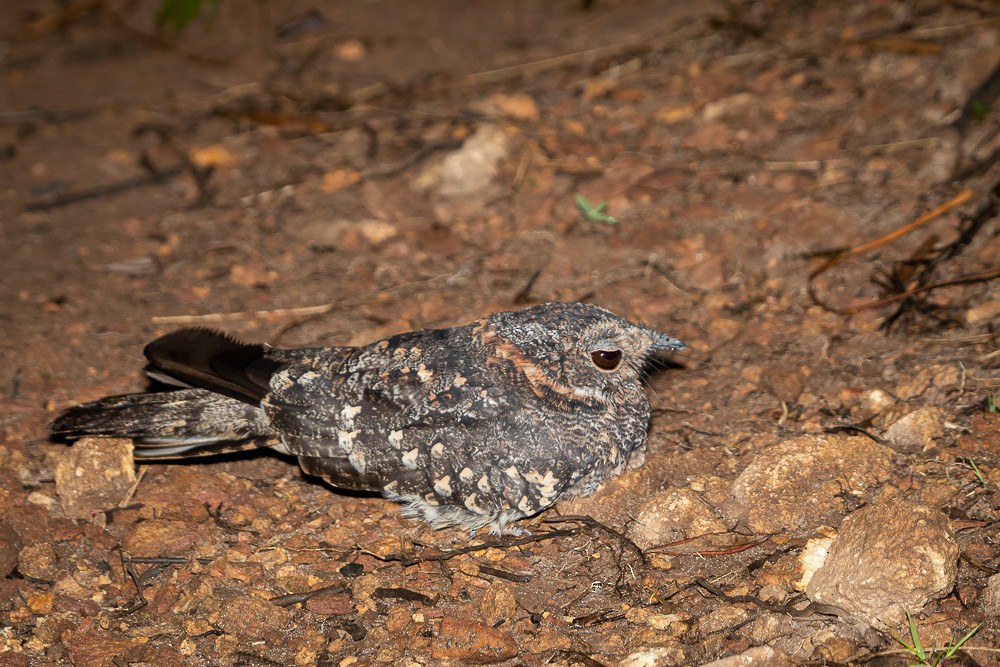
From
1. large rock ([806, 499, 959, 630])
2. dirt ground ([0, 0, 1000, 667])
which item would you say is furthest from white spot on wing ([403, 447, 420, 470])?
large rock ([806, 499, 959, 630])

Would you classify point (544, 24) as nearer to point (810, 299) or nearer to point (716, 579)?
point (810, 299)

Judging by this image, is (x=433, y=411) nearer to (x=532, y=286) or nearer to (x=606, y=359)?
(x=606, y=359)

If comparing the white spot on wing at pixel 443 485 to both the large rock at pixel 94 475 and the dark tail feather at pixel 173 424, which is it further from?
the large rock at pixel 94 475

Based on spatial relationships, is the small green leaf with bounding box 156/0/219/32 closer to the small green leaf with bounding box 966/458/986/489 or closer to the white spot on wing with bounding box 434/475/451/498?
the white spot on wing with bounding box 434/475/451/498

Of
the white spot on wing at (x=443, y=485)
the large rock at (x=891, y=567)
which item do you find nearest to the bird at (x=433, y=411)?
the white spot on wing at (x=443, y=485)

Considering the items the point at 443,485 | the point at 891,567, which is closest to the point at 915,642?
the point at 891,567

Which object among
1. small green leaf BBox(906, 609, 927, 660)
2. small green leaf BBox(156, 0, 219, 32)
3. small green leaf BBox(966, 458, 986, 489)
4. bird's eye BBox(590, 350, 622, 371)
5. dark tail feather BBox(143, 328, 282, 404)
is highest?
small green leaf BBox(156, 0, 219, 32)

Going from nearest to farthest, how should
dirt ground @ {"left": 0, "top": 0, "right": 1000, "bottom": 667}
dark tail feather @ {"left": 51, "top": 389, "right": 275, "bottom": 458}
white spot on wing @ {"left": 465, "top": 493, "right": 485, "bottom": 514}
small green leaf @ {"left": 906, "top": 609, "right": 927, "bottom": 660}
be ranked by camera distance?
small green leaf @ {"left": 906, "top": 609, "right": 927, "bottom": 660}
dirt ground @ {"left": 0, "top": 0, "right": 1000, "bottom": 667}
white spot on wing @ {"left": 465, "top": 493, "right": 485, "bottom": 514}
dark tail feather @ {"left": 51, "top": 389, "right": 275, "bottom": 458}

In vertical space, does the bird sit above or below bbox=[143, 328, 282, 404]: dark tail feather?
below
